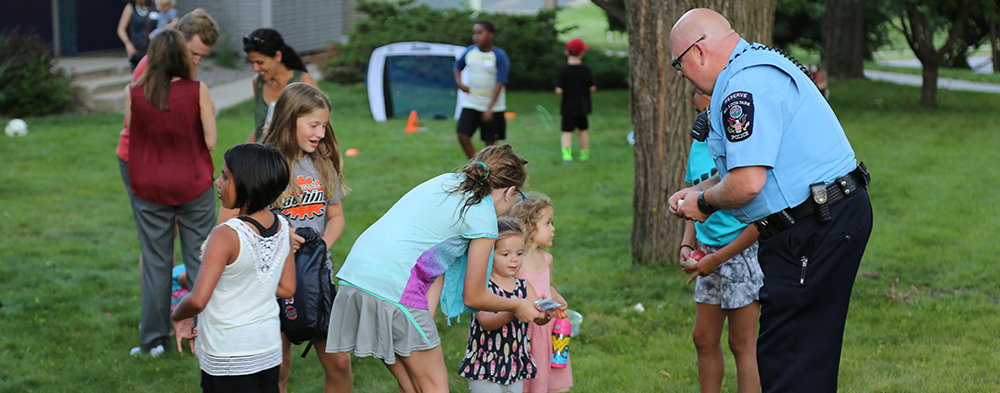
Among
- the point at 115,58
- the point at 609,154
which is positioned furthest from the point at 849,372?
the point at 115,58

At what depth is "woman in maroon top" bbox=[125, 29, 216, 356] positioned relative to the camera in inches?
169

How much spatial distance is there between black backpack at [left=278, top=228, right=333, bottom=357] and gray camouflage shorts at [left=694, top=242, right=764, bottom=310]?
5.63 ft

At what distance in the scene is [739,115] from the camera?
105 inches

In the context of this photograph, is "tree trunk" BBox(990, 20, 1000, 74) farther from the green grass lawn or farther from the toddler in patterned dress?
the toddler in patterned dress

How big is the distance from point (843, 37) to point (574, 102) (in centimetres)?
1355

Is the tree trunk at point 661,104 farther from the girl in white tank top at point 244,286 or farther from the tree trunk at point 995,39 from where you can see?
the tree trunk at point 995,39

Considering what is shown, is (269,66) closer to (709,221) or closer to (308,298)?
(308,298)

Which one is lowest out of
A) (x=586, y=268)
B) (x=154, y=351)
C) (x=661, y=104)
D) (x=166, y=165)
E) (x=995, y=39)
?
(x=586, y=268)

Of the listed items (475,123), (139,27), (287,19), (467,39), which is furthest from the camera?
(287,19)

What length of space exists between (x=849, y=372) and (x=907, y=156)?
8.32m

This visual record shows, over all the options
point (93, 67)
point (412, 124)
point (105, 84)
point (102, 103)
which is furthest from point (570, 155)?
point (93, 67)

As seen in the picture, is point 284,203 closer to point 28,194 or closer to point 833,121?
point 833,121

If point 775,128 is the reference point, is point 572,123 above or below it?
below

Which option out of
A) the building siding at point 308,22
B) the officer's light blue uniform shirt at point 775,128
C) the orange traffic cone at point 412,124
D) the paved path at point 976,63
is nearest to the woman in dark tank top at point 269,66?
the officer's light blue uniform shirt at point 775,128
